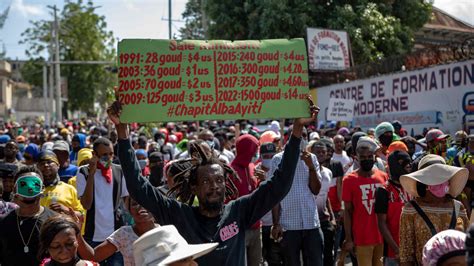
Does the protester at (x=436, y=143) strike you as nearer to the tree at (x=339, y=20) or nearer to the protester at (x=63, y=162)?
the protester at (x=63, y=162)

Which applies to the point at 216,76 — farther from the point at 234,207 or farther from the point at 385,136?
the point at 385,136

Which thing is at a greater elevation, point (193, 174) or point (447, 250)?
point (193, 174)

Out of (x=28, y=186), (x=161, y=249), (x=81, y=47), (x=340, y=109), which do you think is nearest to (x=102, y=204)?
(x=28, y=186)

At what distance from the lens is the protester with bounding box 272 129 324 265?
659 cm

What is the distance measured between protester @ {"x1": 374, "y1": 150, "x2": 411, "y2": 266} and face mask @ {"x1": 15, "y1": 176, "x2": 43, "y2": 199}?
9.27ft

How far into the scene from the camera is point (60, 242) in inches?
153

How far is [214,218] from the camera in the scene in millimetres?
3713

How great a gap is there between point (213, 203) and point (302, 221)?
10.1 feet

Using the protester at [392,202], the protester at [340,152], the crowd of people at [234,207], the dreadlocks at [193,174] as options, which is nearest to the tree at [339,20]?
the protester at [340,152]

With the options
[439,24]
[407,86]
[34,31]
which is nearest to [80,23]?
[34,31]

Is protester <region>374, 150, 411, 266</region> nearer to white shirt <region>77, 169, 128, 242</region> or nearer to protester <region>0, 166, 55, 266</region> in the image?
white shirt <region>77, 169, 128, 242</region>

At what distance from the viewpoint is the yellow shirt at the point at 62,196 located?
588 cm

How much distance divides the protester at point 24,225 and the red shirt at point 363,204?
2889 millimetres

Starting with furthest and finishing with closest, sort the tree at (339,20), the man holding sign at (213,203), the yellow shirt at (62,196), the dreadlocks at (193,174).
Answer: the tree at (339,20) → the yellow shirt at (62,196) → the dreadlocks at (193,174) → the man holding sign at (213,203)
